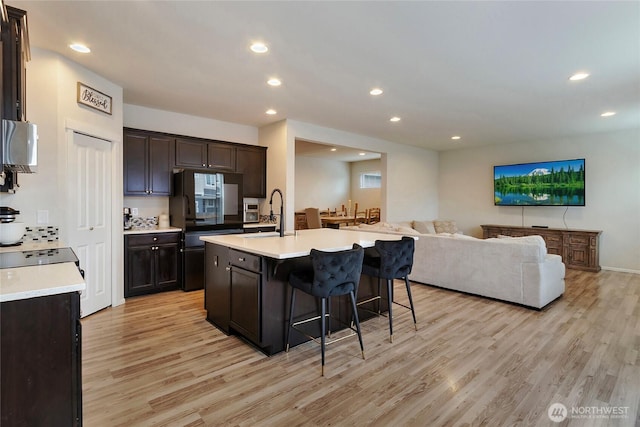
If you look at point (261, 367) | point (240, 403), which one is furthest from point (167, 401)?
point (261, 367)

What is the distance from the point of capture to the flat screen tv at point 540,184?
661 centimetres

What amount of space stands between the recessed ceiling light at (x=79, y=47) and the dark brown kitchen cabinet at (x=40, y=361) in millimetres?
2661

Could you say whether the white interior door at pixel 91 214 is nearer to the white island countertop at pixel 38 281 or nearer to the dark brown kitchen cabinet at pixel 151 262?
the dark brown kitchen cabinet at pixel 151 262

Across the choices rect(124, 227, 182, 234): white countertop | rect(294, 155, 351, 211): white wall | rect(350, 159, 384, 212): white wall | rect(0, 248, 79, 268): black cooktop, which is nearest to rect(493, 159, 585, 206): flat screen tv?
rect(350, 159, 384, 212): white wall

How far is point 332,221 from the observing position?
28.9ft

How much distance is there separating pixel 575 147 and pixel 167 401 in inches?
322

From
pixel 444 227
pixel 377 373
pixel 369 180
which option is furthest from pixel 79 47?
pixel 369 180

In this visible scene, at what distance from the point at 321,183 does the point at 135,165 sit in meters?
6.78

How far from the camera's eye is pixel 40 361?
1406 mm

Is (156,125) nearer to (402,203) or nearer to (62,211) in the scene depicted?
(62,211)

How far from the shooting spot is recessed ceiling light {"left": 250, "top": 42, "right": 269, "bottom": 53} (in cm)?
292

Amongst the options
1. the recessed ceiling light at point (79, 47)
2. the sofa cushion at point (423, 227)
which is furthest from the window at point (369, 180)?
the recessed ceiling light at point (79, 47)

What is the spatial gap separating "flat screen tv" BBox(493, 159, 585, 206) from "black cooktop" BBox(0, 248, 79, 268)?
8046 mm

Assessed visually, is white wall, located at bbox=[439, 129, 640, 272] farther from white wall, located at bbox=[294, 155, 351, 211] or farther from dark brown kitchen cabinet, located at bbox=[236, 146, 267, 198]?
dark brown kitchen cabinet, located at bbox=[236, 146, 267, 198]
